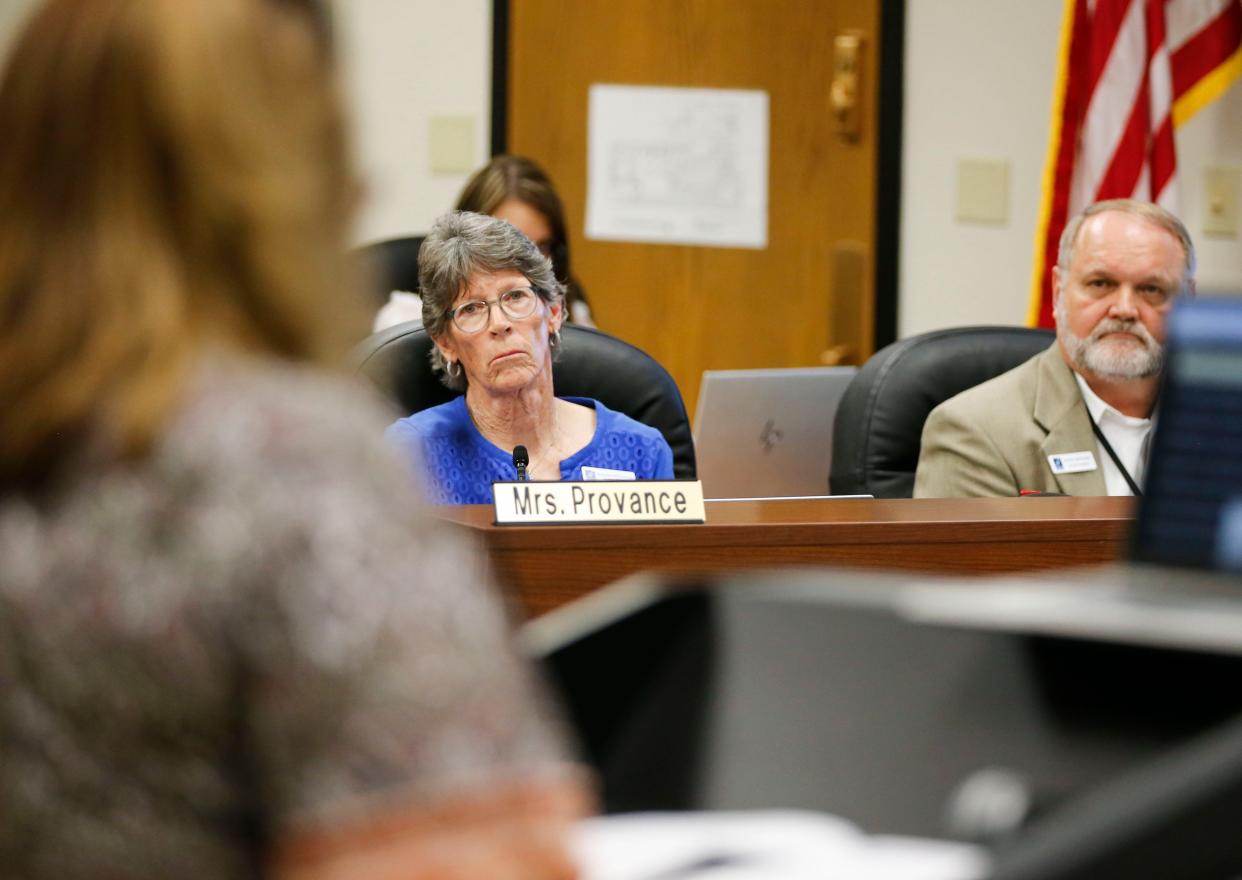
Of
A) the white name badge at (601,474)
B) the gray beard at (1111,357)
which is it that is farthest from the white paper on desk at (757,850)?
the gray beard at (1111,357)

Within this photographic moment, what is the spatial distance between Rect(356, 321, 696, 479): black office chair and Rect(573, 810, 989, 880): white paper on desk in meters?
2.17

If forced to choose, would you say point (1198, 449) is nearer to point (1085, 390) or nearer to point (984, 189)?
point (1085, 390)

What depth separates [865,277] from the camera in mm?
4480

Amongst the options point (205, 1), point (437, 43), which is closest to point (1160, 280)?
point (437, 43)

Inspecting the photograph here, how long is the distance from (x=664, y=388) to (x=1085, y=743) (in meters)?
2.25

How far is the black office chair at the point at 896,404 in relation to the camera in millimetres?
2943

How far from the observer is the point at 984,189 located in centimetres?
444

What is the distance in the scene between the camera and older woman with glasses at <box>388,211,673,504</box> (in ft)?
9.10

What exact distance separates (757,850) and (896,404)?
2253 mm

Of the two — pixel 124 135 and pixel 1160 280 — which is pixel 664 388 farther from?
pixel 124 135

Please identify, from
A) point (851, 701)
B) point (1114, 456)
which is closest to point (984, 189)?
point (1114, 456)

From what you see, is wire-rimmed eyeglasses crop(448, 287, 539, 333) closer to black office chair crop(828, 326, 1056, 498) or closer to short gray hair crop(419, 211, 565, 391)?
short gray hair crop(419, 211, 565, 391)

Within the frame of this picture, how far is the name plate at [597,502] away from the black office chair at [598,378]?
3.27ft

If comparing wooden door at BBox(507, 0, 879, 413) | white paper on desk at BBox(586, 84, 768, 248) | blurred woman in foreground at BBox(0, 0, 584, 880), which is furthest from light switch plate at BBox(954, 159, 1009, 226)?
blurred woman in foreground at BBox(0, 0, 584, 880)
